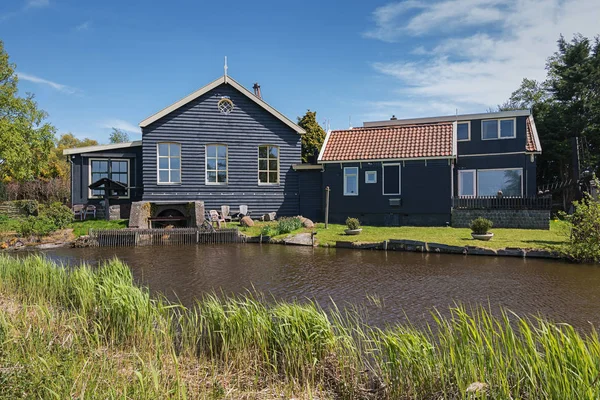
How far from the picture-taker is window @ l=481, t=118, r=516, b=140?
72.3 ft

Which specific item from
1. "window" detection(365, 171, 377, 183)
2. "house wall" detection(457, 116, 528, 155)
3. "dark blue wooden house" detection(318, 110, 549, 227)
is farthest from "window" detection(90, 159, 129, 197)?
"house wall" detection(457, 116, 528, 155)

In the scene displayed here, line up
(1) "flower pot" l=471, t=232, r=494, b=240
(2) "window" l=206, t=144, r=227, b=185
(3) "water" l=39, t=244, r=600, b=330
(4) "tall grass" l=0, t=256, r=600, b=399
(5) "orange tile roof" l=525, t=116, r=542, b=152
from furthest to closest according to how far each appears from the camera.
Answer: (2) "window" l=206, t=144, r=227, b=185, (5) "orange tile roof" l=525, t=116, r=542, b=152, (1) "flower pot" l=471, t=232, r=494, b=240, (3) "water" l=39, t=244, r=600, b=330, (4) "tall grass" l=0, t=256, r=600, b=399

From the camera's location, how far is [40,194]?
33219 millimetres

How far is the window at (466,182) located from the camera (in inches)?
896

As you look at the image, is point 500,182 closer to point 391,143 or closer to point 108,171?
point 391,143

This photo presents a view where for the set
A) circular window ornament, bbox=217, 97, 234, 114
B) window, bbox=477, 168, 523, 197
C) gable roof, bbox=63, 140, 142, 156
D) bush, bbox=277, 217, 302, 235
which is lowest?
bush, bbox=277, 217, 302, 235

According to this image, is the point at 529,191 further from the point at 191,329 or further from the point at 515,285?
the point at 191,329

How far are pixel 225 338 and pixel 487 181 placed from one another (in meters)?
21.1

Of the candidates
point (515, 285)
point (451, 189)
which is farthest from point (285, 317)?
point (451, 189)

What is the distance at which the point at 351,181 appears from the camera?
2242cm

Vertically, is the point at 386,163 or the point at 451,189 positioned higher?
the point at 386,163

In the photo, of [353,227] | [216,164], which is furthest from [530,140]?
[216,164]

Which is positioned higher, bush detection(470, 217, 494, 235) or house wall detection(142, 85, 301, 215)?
house wall detection(142, 85, 301, 215)

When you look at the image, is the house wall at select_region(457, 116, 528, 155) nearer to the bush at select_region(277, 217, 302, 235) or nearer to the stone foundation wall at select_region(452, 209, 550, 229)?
the stone foundation wall at select_region(452, 209, 550, 229)
